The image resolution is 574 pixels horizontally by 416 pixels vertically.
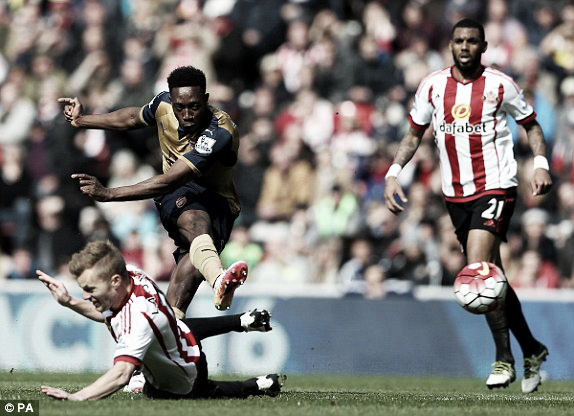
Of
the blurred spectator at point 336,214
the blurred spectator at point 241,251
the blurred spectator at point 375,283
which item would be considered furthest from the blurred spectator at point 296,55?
the blurred spectator at point 375,283

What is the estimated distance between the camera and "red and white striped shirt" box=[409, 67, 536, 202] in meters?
8.98

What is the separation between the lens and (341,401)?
771cm

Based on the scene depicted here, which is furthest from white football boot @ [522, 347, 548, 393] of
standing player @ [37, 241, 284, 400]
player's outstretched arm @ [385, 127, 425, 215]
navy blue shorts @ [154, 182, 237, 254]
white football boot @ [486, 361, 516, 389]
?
standing player @ [37, 241, 284, 400]

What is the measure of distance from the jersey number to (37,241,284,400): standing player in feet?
8.39

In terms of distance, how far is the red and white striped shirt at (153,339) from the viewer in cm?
661

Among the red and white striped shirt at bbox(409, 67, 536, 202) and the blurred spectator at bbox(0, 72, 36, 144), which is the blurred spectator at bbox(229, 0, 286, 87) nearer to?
the blurred spectator at bbox(0, 72, 36, 144)

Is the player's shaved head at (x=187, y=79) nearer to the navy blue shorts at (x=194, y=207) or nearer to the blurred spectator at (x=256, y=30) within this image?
the navy blue shorts at (x=194, y=207)

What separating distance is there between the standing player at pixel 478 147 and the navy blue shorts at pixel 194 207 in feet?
4.08

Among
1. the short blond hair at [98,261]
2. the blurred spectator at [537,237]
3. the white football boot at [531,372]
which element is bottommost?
the white football boot at [531,372]

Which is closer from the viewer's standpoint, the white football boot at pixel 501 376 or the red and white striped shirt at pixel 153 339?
the red and white striped shirt at pixel 153 339

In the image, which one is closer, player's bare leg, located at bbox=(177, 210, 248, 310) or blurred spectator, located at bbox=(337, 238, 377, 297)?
player's bare leg, located at bbox=(177, 210, 248, 310)

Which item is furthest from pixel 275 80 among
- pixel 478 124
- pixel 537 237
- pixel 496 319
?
pixel 496 319

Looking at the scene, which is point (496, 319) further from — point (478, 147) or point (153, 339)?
point (153, 339)

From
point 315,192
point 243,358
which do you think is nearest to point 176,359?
point 243,358
